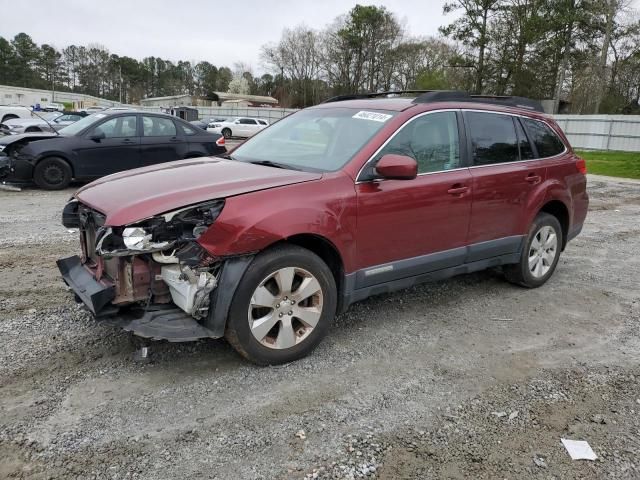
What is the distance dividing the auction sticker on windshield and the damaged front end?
1.57 m

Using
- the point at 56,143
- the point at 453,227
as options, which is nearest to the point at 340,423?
the point at 453,227

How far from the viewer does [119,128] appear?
A: 412 inches

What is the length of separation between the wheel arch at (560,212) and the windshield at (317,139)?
92.4 inches

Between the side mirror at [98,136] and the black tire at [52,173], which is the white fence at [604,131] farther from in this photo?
the black tire at [52,173]

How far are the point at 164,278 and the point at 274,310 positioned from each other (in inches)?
28.4

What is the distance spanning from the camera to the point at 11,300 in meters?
4.57

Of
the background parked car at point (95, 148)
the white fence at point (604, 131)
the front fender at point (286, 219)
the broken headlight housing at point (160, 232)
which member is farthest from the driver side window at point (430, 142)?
the white fence at point (604, 131)

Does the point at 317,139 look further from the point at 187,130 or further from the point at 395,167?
the point at 187,130

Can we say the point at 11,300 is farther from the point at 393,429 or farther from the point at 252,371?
the point at 393,429

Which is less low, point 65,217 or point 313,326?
point 65,217

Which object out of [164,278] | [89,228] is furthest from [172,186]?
[89,228]

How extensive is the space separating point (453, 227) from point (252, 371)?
205 centimetres

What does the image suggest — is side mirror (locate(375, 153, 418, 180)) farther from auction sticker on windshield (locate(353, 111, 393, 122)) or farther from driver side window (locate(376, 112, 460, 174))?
auction sticker on windshield (locate(353, 111, 393, 122))

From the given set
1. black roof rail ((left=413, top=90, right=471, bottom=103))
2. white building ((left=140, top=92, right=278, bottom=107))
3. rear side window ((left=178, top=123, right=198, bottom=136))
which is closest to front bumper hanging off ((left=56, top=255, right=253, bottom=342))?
black roof rail ((left=413, top=90, right=471, bottom=103))
